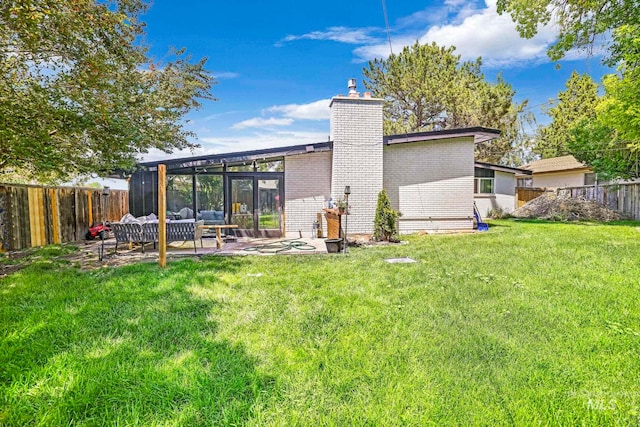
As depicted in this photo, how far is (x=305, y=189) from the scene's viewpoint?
36.0 ft

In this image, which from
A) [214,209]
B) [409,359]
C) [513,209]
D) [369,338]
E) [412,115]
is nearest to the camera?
[409,359]

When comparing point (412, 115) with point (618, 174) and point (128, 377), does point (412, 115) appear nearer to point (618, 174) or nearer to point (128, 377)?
point (618, 174)

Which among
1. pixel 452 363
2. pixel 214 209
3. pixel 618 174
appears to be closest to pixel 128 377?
pixel 452 363

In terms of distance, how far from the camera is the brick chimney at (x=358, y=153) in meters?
10.5

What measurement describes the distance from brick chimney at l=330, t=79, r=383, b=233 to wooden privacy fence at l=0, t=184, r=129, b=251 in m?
6.63

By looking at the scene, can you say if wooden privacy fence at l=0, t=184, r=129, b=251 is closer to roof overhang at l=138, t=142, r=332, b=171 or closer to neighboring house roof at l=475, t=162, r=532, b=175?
roof overhang at l=138, t=142, r=332, b=171

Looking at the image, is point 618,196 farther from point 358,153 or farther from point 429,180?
point 358,153

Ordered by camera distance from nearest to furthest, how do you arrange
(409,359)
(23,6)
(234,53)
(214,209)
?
(409,359) → (23,6) → (214,209) → (234,53)

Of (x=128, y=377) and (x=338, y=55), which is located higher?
(x=338, y=55)

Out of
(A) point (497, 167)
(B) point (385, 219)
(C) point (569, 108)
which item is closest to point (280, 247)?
(B) point (385, 219)

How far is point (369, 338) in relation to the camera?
323 cm

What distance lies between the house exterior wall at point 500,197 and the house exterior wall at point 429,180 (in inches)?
252

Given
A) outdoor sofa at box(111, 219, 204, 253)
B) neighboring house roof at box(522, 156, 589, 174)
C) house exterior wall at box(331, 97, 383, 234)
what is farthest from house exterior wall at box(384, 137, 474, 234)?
neighboring house roof at box(522, 156, 589, 174)

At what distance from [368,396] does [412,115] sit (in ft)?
70.4
